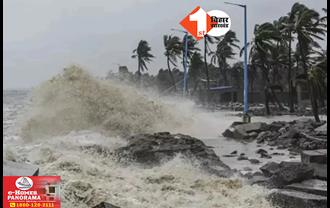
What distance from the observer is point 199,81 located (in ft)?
158

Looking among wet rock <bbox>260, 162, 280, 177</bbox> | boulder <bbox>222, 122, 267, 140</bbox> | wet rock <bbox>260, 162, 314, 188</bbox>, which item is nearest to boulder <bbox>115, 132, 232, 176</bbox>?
wet rock <bbox>260, 162, 280, 177</bbox>

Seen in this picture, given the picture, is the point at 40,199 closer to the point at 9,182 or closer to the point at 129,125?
the point at 9,182

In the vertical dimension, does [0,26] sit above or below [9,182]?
above

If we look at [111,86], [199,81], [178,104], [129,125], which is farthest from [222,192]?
[199,81]

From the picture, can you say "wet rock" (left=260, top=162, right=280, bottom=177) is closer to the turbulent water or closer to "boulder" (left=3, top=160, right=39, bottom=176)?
the turbulent water

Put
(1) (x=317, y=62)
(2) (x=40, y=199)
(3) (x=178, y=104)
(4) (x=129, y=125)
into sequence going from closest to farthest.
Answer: (2) (x=40, y=199) < (4) (x=129, y=125) < (3) (x=178, y=104) < (1) (x=317, y=62)

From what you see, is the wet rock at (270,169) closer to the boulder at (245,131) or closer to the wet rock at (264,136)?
the wet rock at (264,136)

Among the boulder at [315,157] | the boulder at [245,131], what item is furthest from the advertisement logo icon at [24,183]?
the boulder at [245,131]

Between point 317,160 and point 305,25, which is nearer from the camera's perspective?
point 317,160

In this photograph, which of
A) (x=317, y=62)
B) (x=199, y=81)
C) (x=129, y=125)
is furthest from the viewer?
(x=199, y=81)

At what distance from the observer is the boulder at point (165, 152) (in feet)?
25.4

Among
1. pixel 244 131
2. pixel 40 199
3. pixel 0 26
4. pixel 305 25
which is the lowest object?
pixel 244 131

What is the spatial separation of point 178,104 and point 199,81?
3011 cm

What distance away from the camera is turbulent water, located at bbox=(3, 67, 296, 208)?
5.15 meters
